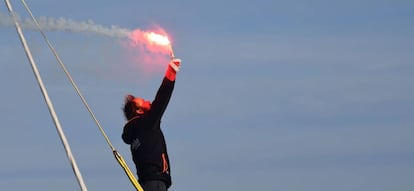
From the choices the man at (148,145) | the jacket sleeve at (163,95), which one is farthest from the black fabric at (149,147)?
the jacket sleeve at (163,95)

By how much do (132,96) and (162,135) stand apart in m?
0.88

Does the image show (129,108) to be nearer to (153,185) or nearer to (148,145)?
(148,145)

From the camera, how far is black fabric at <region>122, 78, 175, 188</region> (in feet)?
54.6

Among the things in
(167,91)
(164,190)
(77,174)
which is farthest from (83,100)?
(77,174)

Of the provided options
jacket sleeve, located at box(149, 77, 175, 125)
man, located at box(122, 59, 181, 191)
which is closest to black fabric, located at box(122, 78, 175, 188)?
man, located at box(122, 59, 181, 191)

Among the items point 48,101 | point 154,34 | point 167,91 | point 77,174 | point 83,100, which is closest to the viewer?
point 77,174

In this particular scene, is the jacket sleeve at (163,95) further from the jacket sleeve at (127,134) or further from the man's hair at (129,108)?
the jacket sleeve at (127,134)

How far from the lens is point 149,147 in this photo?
16688mm

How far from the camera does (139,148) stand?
55.2 feet

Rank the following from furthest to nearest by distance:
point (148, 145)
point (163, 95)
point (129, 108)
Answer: point (129, 108) → point (148, 145) → point (163, 95)

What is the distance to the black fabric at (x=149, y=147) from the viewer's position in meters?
16.6

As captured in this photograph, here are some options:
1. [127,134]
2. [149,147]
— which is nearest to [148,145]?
[149,147]

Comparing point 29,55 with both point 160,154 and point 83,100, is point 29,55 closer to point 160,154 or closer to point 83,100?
point 83,100

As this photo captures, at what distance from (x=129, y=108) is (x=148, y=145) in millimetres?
813
